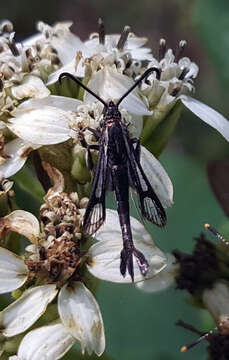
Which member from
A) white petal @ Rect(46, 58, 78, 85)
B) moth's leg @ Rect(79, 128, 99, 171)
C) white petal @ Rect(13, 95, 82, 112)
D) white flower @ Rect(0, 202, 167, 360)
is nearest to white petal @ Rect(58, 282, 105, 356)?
white flower @ Rect(0, 202, 167, 360)

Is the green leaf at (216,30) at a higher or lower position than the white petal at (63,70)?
higher

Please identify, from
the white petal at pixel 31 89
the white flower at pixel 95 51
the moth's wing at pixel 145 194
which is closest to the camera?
the moth's wing at pixel 145 194

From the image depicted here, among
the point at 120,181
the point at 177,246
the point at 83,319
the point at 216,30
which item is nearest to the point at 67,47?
the point at 120,181

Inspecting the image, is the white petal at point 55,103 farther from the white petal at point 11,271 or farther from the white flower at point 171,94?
the white petal at point 11,271

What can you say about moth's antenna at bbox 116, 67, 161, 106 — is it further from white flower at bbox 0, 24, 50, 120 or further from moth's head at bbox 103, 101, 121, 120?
white flower at bbox 0, 24, 50, 120

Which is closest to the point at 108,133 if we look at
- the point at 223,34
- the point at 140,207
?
the point at 140,207

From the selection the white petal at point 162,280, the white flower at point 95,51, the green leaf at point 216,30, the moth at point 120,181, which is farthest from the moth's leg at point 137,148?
the green leaf at point 216,30
